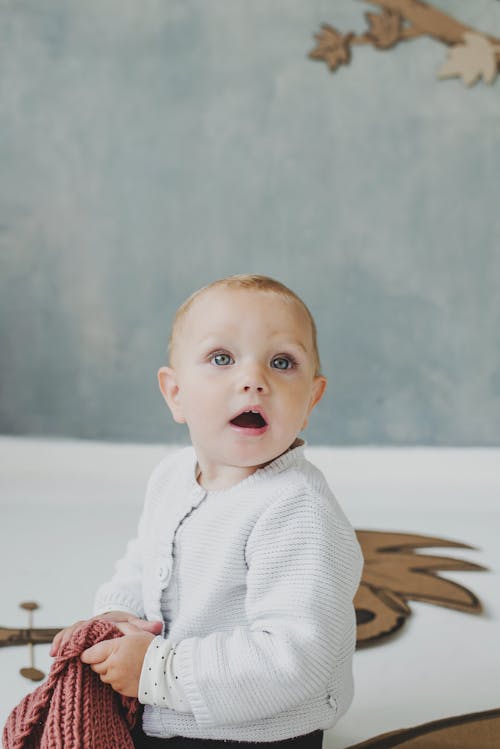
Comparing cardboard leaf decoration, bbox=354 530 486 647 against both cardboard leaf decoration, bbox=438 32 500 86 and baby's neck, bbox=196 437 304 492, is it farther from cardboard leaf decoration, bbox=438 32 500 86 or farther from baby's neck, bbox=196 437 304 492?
cardboard leaf decoration, bbox=438 32 500 86

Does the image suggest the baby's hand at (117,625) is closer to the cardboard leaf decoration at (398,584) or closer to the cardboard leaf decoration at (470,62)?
the cardboard leaf decoration at (398,584)

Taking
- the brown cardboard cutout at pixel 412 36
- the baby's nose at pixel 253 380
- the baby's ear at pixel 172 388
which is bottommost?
the baby's nose at pixel 253 380

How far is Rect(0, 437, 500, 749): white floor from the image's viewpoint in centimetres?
119

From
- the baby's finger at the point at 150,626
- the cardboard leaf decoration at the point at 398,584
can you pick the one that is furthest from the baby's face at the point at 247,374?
the cardboard leaf decoration at the point at 398,584

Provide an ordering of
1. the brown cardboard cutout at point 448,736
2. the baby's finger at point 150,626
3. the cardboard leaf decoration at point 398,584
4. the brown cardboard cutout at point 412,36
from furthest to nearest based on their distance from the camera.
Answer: the brown cardboard cutout at point 412,36 < the cardboard leaf decoration at point 398,584 < the brown cardboard cutout at point 448,736 < the baby's finger at point 150,626

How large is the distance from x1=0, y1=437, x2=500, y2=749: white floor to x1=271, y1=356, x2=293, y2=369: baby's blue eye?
456 millimetres

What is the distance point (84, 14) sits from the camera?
2.71 meters

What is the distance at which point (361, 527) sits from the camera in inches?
81.2

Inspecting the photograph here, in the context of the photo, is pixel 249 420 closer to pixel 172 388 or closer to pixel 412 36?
pixel 172 388

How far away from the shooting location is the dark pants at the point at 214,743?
858 millimetres

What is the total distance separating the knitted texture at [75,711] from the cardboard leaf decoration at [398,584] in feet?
1.84

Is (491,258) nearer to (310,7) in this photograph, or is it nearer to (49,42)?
(310,7)

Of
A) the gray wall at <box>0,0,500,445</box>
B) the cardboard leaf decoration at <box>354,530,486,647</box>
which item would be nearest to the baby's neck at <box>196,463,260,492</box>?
the cardboard leaf decoration at <box>354,530,486,647</box>

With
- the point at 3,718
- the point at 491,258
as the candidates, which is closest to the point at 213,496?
the point at 3,718
